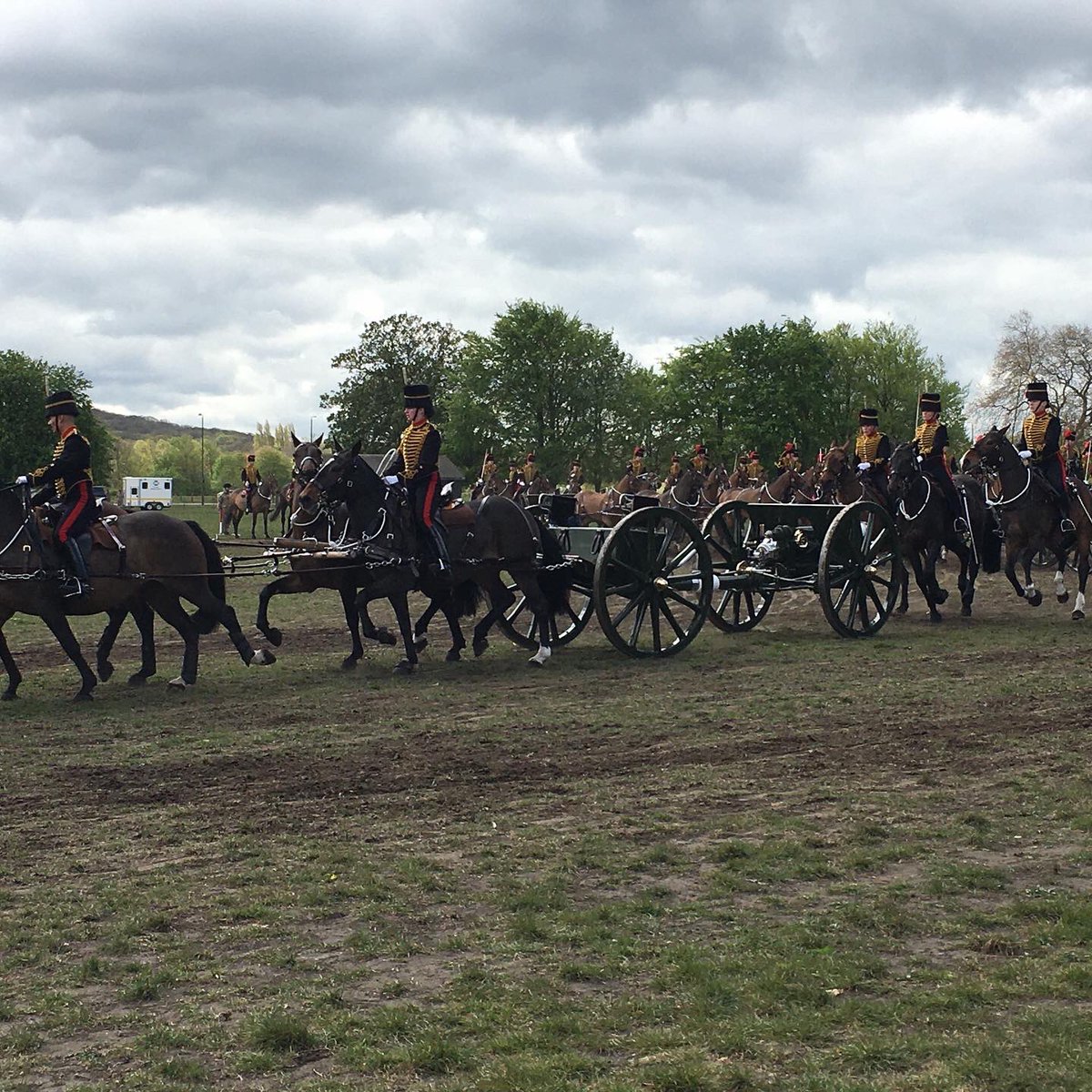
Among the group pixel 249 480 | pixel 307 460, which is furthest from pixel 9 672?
pixel 249 480

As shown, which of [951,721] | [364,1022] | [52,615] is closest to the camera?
[364,1022]

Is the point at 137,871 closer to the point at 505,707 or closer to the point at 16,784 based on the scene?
the point at 16,784

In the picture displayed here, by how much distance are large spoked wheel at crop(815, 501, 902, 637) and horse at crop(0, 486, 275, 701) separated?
236 inches

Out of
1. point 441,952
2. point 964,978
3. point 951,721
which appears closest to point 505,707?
point 951,721

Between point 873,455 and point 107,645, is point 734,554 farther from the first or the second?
point 107,645

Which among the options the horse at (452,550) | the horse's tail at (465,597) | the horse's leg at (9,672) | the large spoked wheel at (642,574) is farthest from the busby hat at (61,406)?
the large spoked wheel at (642,574)

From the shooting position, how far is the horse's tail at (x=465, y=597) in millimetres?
14102

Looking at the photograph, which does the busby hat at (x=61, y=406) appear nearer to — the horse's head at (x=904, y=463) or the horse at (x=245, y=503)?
the horse's head at (x=904, y=463)

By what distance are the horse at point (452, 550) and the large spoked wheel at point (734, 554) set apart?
6.21 feet

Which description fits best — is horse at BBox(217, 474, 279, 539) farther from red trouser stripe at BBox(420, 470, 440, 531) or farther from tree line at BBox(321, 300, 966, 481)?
red trouser stripe at BBox(420, 470, 440, 531)

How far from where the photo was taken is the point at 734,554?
15.4 meters

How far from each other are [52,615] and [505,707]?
4.06 m

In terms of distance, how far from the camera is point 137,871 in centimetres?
649

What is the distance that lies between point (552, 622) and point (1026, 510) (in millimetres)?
6405
